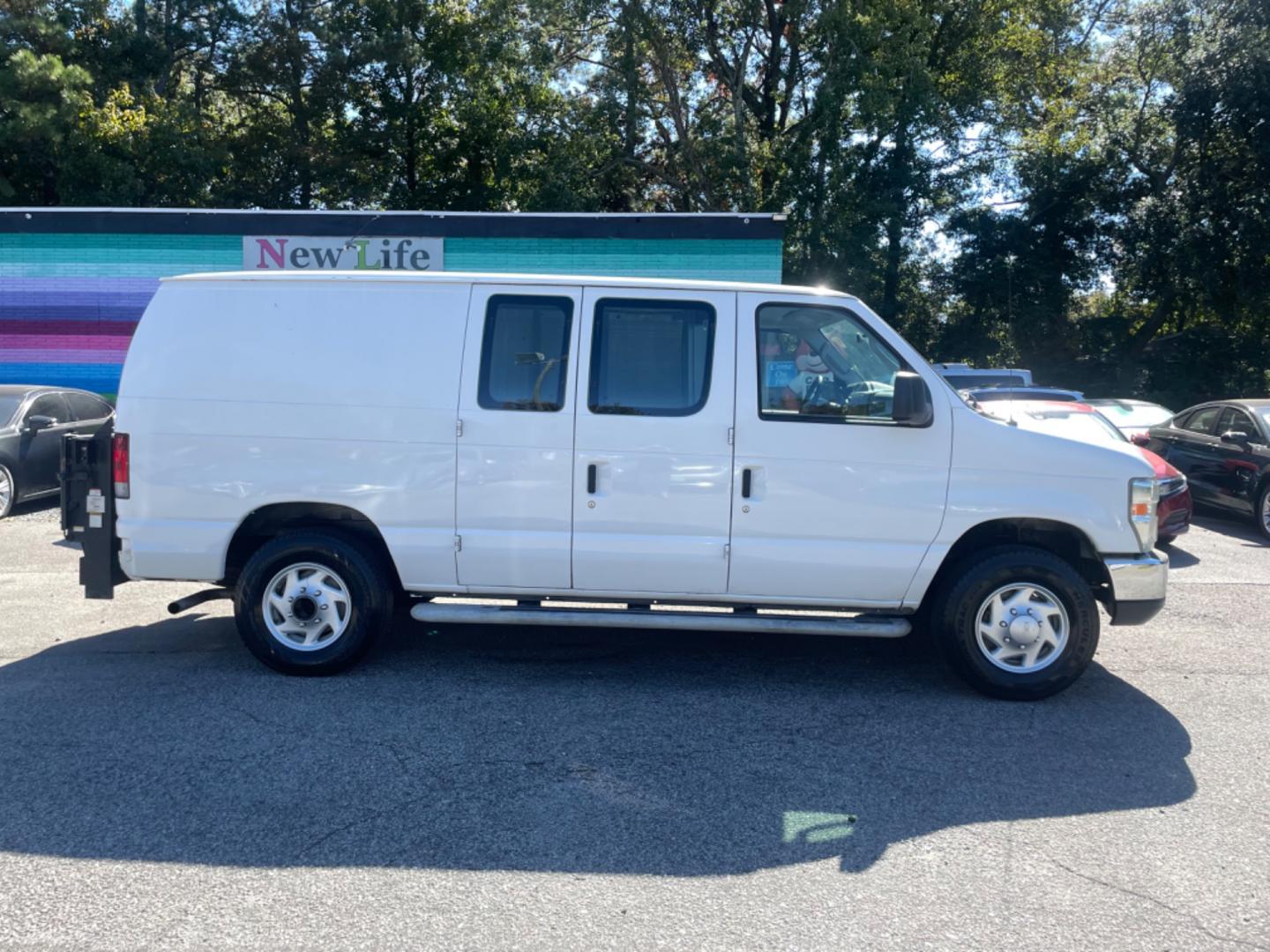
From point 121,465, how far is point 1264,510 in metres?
11.3

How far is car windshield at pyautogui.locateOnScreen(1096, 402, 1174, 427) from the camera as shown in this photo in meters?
16.1

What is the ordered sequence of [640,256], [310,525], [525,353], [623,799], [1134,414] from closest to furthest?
[623,799] → [525,353] → [310,525] → [640,256] → [1134,414]

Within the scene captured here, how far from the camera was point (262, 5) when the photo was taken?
2872 centimetres

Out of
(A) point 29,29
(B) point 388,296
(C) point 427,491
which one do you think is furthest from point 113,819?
(A) point 29,29

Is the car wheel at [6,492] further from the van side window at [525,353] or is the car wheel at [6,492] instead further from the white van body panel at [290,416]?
the van side window at [525,353]

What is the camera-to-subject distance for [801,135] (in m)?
26.3

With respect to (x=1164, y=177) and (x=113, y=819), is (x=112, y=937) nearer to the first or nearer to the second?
(x=113, y=819)

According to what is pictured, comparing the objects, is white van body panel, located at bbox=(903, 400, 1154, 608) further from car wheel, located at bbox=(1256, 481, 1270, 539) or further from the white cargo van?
car wheel, located at bbox=(1256, 481, 1270, 539)

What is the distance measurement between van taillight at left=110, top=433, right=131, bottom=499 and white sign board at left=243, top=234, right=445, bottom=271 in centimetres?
1063

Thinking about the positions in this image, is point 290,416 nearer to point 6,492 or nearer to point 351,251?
point 6,492

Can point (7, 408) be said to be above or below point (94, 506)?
above

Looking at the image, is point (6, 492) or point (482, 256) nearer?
point (6, 492)

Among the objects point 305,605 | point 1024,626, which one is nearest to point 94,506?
point 305,605

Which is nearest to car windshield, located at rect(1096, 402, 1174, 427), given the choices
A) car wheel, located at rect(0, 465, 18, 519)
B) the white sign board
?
the white sign board
